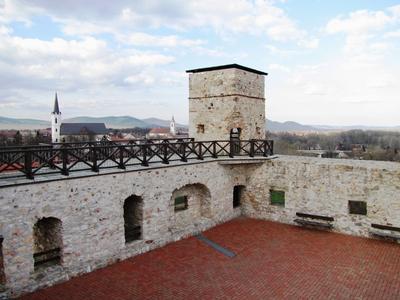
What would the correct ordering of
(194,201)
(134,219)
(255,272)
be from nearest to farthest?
(255,272), (134,219), (194,201)

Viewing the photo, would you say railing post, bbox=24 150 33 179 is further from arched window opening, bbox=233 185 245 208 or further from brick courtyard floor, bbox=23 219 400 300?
arched window opening, bbox=233 185 245 208

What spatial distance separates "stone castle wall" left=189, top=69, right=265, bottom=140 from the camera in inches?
630

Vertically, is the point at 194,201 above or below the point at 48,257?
above

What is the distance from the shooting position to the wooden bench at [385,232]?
12.0m

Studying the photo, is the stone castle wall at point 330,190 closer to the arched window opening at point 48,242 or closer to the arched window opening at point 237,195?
the arched window opening at point 237,195

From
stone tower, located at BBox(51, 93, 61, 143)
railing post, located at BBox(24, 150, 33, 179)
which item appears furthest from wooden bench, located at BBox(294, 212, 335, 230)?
stone tower, located at BBox(51, 93, 61, 143)

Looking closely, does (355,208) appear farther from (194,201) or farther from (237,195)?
(194,201)

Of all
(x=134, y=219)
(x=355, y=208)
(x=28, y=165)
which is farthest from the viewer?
(x=355, y=208)

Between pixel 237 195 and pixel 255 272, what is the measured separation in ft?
21.9

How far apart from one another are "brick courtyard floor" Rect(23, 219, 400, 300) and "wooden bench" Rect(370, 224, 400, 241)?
303 mm

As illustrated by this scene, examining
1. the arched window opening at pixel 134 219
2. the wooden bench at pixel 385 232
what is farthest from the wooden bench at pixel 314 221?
the arched window opening at pixel 134 219

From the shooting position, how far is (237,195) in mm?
16500

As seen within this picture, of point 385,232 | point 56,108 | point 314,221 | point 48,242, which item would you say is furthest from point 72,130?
point 385,232

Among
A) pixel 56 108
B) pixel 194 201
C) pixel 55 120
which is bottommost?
pixel 194 201
